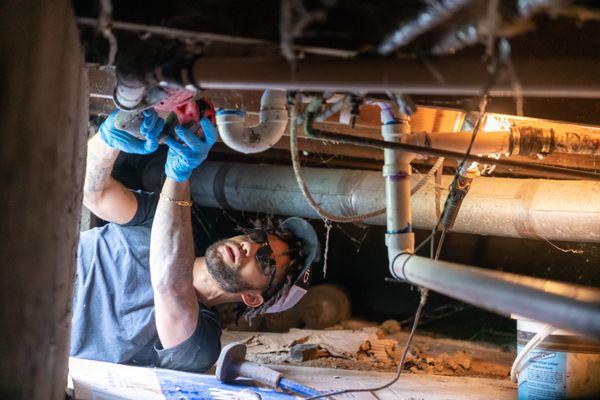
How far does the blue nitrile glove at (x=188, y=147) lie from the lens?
1.93 metres

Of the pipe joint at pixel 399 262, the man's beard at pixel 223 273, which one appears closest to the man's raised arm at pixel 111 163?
the man's beard at pixel 223 273

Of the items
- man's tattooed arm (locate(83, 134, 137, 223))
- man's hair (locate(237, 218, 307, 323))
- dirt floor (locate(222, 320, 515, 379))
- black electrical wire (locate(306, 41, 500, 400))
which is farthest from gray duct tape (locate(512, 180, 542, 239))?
man's tattooed arm (locate(83, 134, 137, 223))

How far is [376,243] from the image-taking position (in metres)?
5.05

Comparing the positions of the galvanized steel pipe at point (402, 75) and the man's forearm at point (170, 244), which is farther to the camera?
the man's forearm at point (170, 244)

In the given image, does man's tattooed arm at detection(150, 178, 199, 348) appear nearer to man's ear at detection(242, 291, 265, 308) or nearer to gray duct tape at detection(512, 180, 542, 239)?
man's ear at detection(242, 291, 265, 308)

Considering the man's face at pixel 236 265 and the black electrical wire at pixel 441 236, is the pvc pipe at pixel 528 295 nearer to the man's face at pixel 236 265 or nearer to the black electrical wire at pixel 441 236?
the black electrical wire at pixel 441 236

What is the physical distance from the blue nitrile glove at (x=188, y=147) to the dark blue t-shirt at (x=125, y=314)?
70 centimetres

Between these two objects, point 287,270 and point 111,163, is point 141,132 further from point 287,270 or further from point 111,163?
point 287,270

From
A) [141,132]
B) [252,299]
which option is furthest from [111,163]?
[252,299]

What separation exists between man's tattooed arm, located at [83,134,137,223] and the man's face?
0.51 metres

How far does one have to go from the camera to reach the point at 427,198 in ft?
9.21

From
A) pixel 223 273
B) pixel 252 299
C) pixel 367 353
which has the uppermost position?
pixel 223 273

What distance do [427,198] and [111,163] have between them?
5.38 ft

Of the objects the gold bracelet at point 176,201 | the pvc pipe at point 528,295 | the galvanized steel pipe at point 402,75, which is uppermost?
the galvanized steel pipe at point 402,75
